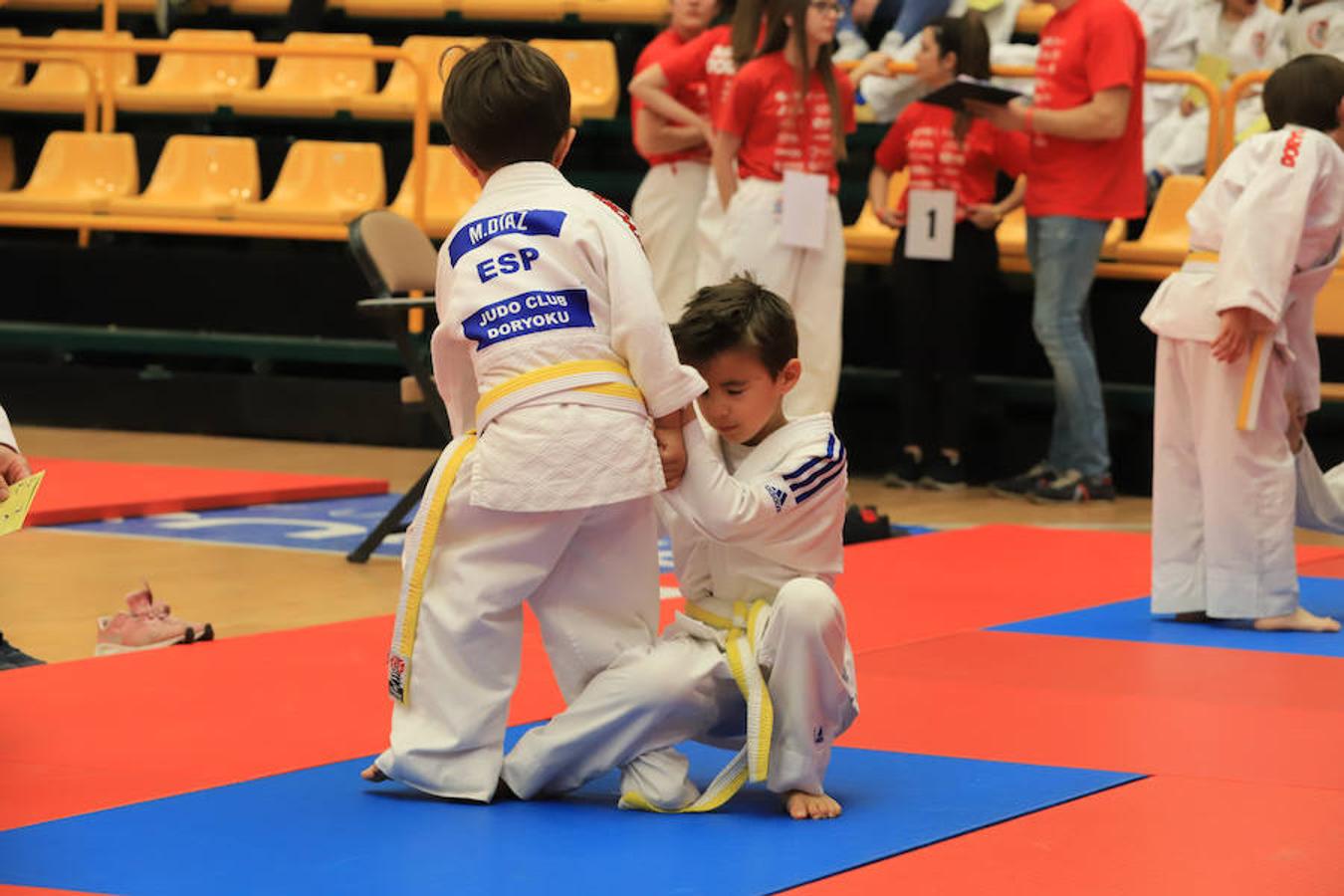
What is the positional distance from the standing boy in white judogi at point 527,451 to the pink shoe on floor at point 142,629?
4.63ft

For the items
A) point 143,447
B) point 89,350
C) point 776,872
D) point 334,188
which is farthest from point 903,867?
point 89,350

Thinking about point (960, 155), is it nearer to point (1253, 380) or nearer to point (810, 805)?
point (1253, 380)

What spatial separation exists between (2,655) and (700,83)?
4378 millimetres

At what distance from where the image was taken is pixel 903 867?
286 cm

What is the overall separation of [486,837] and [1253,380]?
2566 mm

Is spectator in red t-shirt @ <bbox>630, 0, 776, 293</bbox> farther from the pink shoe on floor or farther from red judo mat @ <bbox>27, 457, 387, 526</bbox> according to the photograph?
the pink shoe on floor

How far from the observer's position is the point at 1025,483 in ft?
26.3

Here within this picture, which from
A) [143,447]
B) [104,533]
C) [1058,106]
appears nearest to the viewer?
[104,533]

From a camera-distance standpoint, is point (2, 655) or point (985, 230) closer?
point (2, 655)

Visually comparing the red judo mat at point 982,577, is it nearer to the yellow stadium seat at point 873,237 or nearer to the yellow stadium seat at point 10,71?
the yellow stadium seat at point 873,237

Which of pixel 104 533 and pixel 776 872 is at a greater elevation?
pixel 776 872

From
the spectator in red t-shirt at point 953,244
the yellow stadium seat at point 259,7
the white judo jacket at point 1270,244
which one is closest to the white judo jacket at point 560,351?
the white judo jacket at point 1270,244

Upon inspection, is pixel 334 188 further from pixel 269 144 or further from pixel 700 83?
pixel 700 83

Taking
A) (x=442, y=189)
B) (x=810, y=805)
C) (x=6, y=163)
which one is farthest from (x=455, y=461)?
(x=6, y=163)
